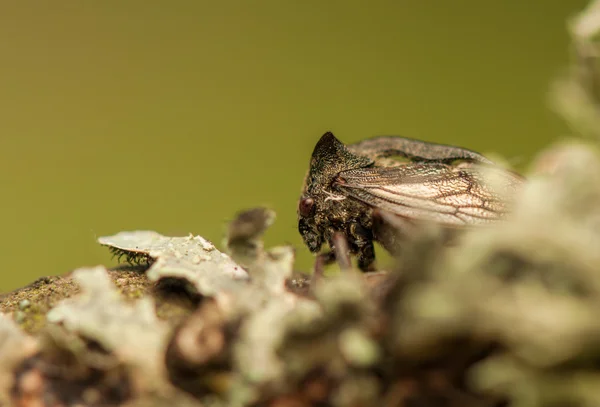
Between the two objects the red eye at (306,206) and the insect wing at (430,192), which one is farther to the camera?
the red eye at (306,206)

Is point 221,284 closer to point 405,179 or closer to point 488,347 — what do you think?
point 488,347

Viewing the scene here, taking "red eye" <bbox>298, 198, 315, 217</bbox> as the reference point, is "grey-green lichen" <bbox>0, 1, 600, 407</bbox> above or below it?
below

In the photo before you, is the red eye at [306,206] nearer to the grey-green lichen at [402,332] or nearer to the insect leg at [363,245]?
the insect leg at [363,245]

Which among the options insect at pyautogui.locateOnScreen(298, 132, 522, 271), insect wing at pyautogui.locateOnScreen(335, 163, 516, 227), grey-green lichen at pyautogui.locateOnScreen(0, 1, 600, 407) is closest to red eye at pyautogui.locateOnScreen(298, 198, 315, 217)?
insect at pyautogui.locateOnScreen(298, 132, 522, 271)

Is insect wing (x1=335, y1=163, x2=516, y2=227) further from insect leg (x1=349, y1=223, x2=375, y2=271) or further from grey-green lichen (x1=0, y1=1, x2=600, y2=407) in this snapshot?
grey-green lichen (x1=0, y1=1, x2=600, y2=407)

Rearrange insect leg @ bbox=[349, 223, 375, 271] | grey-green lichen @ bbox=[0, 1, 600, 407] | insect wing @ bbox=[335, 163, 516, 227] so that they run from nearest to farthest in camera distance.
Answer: grey-green lichen @ bbox=[0, 1, 600, 407] → insect wing @ bbox=[335, 163, 516, 227] → insect leg @ bbox=[349, 223, 375, 271]

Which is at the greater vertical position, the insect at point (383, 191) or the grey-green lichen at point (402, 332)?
the insect at point (383, 191)

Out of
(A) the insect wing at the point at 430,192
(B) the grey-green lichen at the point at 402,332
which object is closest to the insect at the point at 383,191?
(A) the insect wing at the point at 430,192
